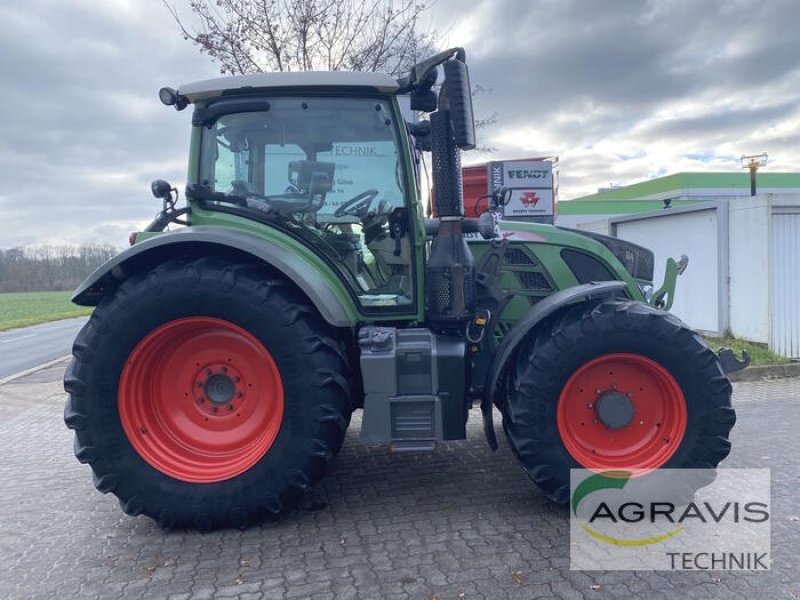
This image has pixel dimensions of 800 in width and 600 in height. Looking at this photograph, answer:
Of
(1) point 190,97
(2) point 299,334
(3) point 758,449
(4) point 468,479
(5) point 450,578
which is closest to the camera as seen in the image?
(5) point 450,578

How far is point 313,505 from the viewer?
3.84m

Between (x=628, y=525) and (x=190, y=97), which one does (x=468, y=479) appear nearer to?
(x=628, y=525)

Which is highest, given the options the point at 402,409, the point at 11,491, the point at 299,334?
the point at 299,334

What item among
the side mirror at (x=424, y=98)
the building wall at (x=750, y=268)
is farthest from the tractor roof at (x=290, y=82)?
the building wall at (x=750, y=268)

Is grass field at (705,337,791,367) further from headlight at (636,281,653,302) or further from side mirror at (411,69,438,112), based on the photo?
side mirror at (411,69,438,112)

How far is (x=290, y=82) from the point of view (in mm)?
3656

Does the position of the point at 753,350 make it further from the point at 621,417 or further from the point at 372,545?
the point at 372,545

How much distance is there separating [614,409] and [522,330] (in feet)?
2.24

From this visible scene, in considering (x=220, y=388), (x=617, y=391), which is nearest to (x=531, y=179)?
(x=617, y=391)

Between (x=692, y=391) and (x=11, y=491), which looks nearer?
(x=692, y=391)

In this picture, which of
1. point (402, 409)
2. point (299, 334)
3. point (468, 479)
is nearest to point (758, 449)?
point (468, 479)

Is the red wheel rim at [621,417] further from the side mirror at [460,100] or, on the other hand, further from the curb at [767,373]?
the curb at [767,373]

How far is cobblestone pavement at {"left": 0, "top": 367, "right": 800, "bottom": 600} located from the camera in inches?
112

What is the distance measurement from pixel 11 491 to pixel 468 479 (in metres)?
3.19
